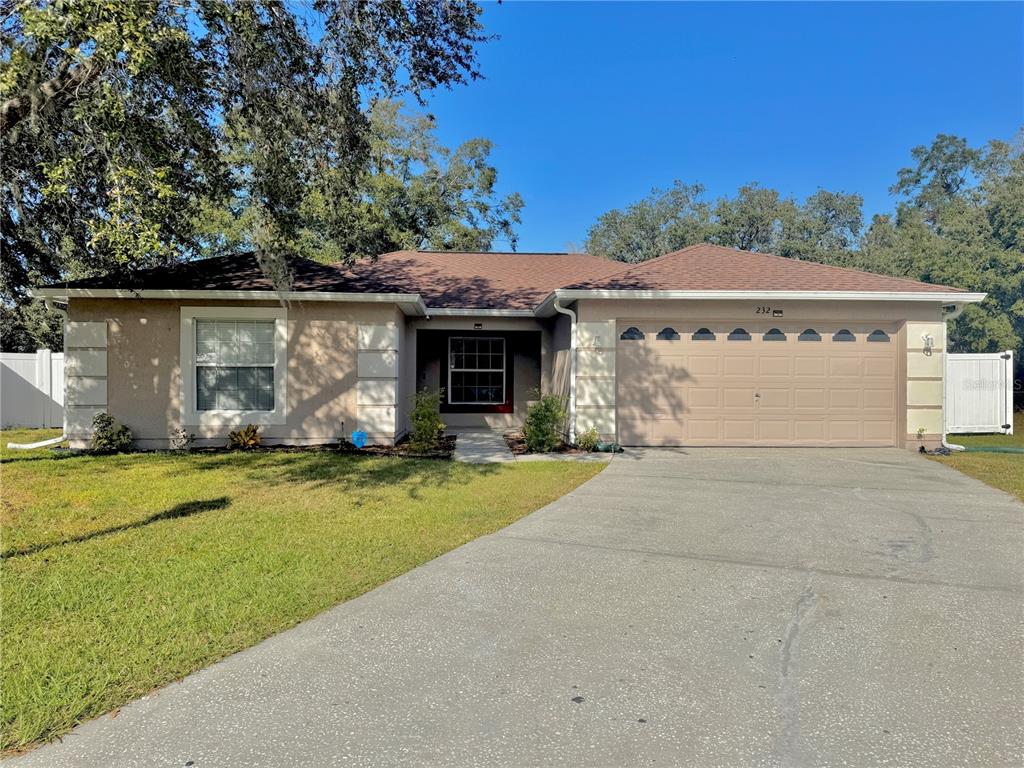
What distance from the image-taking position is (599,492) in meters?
7.56

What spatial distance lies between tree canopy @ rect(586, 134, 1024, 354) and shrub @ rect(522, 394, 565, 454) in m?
18.2

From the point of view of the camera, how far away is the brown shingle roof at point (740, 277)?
36.0ft

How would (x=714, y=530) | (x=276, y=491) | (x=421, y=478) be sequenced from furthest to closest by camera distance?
1. (x=421, y=478)
2. (x=276, y=491)
3. (x=714, y=530)

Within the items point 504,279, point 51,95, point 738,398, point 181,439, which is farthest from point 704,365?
point 51,95

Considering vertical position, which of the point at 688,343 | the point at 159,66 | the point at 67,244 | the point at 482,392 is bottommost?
the point at 482,392

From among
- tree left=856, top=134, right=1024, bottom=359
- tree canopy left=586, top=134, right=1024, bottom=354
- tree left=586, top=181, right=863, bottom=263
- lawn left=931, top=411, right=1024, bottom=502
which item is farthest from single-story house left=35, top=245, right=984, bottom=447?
tree left=586, top=181, right=863, bottom=263

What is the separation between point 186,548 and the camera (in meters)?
5.11

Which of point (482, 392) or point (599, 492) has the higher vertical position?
point (482, 392)

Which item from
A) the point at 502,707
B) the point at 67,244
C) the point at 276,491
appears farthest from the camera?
the point at 67,244

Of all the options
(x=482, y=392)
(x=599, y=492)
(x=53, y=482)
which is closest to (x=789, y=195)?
(x=482, y=392)

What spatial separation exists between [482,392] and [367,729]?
12113 millimetres

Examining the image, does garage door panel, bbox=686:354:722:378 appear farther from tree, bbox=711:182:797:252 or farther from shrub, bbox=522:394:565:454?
tree, bbox=711:182:797:252

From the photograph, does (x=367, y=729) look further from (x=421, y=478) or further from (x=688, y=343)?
(x=688, y=343)

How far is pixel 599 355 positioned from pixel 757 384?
3.01 meters
